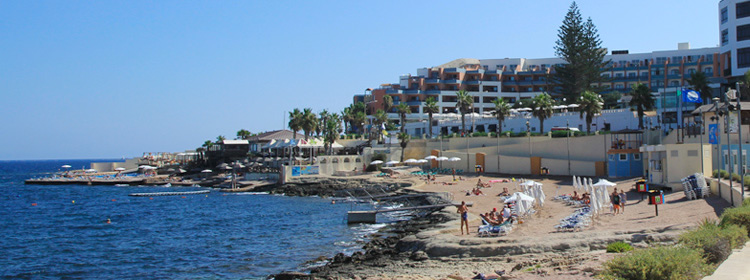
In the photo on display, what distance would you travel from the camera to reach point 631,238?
14.8 metres

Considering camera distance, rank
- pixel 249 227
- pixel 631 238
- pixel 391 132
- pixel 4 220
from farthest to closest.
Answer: pixel 391 132, pixel 4 220, pixel 249 227, pixel 631 238

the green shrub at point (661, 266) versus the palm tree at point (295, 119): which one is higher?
the palm tree at point (295, 119)

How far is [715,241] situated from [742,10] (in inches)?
1764

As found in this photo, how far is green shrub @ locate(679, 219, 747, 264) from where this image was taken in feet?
35.3

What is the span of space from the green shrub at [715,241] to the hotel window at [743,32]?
4280 cm

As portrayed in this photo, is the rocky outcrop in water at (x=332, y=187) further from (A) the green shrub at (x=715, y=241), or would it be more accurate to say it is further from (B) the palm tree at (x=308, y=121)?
(A) the green shrub at (x=715, y=241)

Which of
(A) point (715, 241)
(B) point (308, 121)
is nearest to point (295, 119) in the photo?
(B) point (308, 121)

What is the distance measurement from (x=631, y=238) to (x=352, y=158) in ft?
149

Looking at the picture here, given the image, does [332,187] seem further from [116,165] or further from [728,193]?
[116,165]

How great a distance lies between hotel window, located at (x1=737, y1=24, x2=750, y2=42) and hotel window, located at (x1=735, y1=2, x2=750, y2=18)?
860mm

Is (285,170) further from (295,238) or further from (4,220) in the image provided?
(295,238)

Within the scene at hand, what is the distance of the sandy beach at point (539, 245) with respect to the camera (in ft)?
46.3

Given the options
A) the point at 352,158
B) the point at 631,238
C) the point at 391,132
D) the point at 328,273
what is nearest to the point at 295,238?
the point at 328,273

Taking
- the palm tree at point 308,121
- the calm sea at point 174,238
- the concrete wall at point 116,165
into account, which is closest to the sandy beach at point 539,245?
the calm sea at point 174,238
